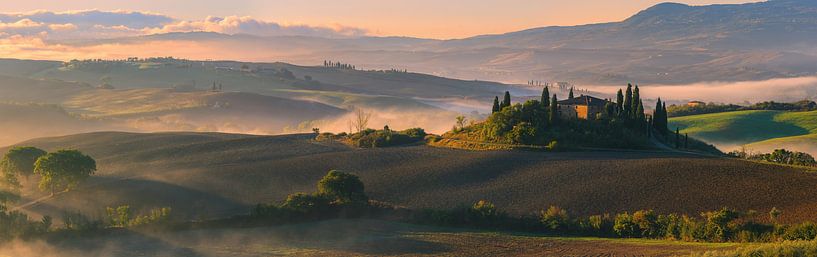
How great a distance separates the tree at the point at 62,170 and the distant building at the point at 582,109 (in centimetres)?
5914

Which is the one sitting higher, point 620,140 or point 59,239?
point 620,140

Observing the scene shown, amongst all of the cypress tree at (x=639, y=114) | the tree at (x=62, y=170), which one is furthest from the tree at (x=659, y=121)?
the tree at (x=62, y=170)

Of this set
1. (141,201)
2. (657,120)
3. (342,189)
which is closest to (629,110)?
(657,120)

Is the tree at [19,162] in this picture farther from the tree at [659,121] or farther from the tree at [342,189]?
the tree at [659,121]

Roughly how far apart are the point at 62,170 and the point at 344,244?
40.2 meters

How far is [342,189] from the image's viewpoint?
73.9 meters

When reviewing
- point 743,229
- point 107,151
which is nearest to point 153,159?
point 107,151

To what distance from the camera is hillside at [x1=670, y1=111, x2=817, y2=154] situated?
142m

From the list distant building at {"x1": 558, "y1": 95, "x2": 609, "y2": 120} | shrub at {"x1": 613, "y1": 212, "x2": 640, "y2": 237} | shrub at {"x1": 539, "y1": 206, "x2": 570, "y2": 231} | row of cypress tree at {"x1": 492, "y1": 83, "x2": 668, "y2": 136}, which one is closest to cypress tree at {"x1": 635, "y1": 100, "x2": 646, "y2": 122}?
row of cypress tree at {"x1": 492, "y1": 83, "x2": 668, "y2": 136}

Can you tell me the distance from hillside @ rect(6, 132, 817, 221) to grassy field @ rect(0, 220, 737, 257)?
8.83m

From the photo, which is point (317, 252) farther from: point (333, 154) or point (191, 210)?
point (333, 154)

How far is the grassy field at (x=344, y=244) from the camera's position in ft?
178

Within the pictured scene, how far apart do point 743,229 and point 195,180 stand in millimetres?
55196

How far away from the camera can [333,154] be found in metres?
102
